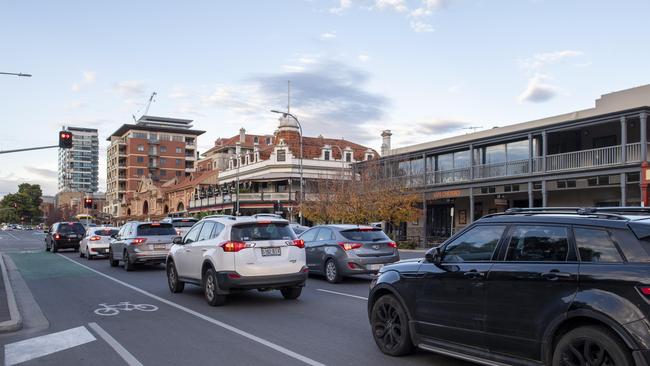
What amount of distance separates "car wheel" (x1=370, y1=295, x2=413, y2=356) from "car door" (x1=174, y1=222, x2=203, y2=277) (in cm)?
612

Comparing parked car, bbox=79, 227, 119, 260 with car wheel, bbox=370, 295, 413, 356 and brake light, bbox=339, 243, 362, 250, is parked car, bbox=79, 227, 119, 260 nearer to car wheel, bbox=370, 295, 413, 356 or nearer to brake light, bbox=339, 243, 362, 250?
brake light, bbox=339, 243, 362, 250

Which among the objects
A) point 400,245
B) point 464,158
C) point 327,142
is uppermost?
point 327,142

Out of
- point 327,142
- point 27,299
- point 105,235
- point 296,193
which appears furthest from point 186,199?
point 27,299

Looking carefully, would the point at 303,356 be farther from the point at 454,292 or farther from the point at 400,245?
the point at 400,245

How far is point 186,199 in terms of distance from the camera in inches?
3752

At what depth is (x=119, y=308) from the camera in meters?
11.4

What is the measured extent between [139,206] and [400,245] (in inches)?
3814

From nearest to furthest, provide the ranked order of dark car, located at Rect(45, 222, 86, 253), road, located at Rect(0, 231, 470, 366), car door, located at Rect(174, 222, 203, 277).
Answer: road, located at Rect(0, 231, 470, 366)
car door, located at Rect(174, 222, 203, 277)
dark car, located at Rect(45, 222, 86, 253)

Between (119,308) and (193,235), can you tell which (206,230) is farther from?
(119,308)

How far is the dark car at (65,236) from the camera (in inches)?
1234

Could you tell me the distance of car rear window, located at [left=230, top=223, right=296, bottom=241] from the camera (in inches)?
452

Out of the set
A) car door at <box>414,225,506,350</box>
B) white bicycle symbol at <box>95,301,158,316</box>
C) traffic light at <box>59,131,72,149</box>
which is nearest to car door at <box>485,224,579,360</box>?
car door at <box>414,225,506,350</box>

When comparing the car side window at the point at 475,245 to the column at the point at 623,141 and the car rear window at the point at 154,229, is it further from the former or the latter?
the column at the point at 623,141

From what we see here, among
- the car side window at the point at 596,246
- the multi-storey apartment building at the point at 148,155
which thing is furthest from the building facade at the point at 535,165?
the multi-storey apartment building at the point at 148,155
